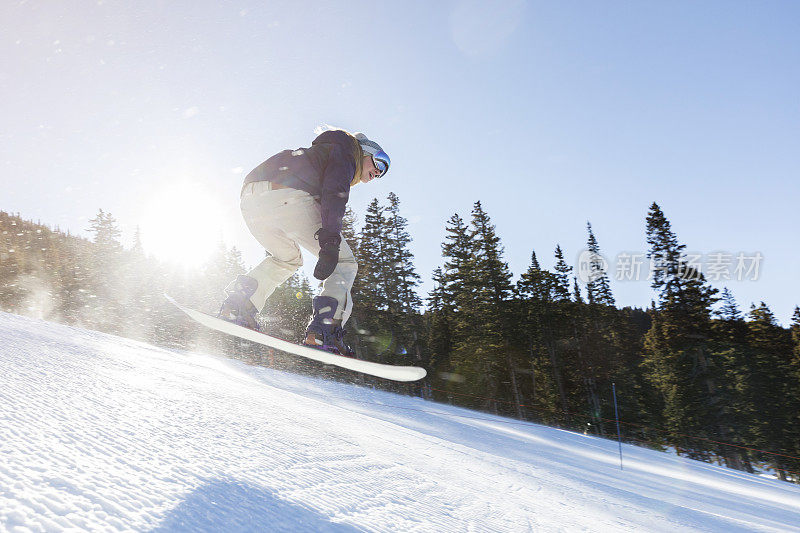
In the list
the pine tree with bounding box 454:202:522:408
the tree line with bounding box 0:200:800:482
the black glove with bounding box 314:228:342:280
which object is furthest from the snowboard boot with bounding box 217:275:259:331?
the pine tree with bounding box 454:202:522:408

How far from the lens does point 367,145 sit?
3525mm

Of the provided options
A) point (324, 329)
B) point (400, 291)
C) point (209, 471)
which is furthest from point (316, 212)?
point (400, 291)

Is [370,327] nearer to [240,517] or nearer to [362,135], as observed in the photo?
[362,135]

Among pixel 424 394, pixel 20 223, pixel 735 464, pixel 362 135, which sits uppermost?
pixel 20 223

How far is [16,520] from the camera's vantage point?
91cm

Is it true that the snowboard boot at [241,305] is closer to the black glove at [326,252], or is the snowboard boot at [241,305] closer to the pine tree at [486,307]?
the black glove at [326,252]

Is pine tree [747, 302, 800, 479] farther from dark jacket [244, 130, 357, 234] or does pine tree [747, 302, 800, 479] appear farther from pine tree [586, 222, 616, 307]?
dark jacket [244, 130, 357, 234]

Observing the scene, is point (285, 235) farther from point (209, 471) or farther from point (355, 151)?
point (209, 471)

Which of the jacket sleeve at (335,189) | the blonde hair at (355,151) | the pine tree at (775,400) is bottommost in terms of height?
the pine tree at (775,400)

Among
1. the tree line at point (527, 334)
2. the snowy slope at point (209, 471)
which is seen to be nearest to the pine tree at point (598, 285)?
the tree line at point (527, 334)

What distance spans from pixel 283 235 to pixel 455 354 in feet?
103

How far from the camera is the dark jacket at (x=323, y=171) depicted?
3.05 metres

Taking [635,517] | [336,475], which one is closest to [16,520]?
[336,475]

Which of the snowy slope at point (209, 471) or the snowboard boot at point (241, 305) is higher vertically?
A: the snowboard boot at point (241, 305)
